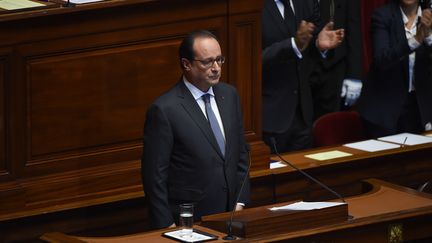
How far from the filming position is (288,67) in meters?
7.77

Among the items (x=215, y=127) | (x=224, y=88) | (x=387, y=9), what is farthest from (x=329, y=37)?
(x=215, y=127)

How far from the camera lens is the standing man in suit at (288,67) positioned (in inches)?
299

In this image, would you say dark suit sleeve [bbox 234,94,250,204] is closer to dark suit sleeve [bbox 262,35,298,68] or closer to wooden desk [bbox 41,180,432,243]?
wooden desk [bbox 41,180,432,243]

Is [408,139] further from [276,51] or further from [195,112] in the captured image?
[195,112]

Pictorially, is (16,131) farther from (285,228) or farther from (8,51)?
(285,228)

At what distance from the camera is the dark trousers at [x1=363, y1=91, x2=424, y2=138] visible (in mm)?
8164

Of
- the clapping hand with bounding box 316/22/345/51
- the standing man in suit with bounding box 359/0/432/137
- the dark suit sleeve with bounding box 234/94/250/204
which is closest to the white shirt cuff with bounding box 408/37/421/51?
the standing man in suit with bounding box 359/0/432/137

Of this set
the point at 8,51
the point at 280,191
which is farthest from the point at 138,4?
the point at 280,191

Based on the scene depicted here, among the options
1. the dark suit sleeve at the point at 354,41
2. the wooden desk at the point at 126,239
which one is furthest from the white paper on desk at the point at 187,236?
the dark suit sleeve at the point at 354,41

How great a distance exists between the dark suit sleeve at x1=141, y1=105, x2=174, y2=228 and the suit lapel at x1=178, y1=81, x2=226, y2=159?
14cm

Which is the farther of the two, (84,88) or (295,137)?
(295,137)

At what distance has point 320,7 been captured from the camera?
8305 millimetres

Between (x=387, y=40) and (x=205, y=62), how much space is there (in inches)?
83.7

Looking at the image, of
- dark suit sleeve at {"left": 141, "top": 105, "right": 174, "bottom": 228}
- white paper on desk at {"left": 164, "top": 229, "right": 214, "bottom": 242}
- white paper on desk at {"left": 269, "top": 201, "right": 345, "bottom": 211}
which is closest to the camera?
white paper on desk at {"left": 164, "top": 229, "right": 214, "bottom": 242}
